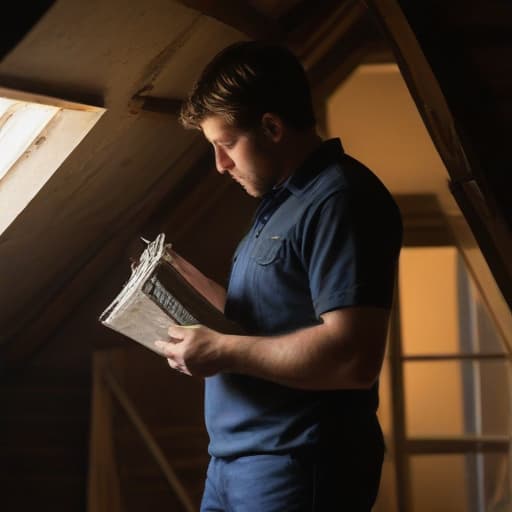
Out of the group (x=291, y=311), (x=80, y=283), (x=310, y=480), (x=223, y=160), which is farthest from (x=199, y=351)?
(x=80, y=283)

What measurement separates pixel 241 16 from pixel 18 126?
547mm

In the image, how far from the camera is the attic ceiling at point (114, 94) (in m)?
1.59

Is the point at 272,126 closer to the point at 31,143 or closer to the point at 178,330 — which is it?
the point at 178,330

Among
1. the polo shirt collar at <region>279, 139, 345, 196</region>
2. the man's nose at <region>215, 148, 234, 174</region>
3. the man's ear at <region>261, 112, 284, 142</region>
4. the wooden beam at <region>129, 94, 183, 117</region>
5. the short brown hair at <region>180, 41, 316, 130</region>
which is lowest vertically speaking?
the polo shirt collar at <region>279, 139, 345, 196</region>

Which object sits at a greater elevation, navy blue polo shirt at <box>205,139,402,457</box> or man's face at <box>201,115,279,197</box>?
man's face at <box>201,115,279,197</box>

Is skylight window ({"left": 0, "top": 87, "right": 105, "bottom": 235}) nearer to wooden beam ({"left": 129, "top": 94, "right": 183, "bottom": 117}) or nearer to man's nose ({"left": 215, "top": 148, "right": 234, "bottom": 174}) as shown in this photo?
wooden beam ({"left": 129, "top": 94, "right": 183, "bottom": 117})

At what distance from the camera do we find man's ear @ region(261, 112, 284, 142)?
1.54 meters

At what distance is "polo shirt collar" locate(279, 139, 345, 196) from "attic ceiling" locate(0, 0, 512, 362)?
0.25 m

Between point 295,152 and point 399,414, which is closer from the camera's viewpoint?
point 295,152

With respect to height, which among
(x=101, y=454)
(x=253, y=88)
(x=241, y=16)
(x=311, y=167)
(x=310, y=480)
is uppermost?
(x=241, y=16)

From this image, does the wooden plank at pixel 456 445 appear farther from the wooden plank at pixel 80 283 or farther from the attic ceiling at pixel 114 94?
the wooden plank at pixel 80 283

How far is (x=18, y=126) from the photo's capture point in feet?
6.61

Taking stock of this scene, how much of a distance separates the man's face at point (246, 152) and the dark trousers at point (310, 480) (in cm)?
46

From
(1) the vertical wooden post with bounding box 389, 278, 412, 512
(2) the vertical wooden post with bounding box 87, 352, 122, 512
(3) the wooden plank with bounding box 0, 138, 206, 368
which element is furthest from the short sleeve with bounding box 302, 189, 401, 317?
(1) the vertical wooden post with bounding box 389, 278, 412, 512
